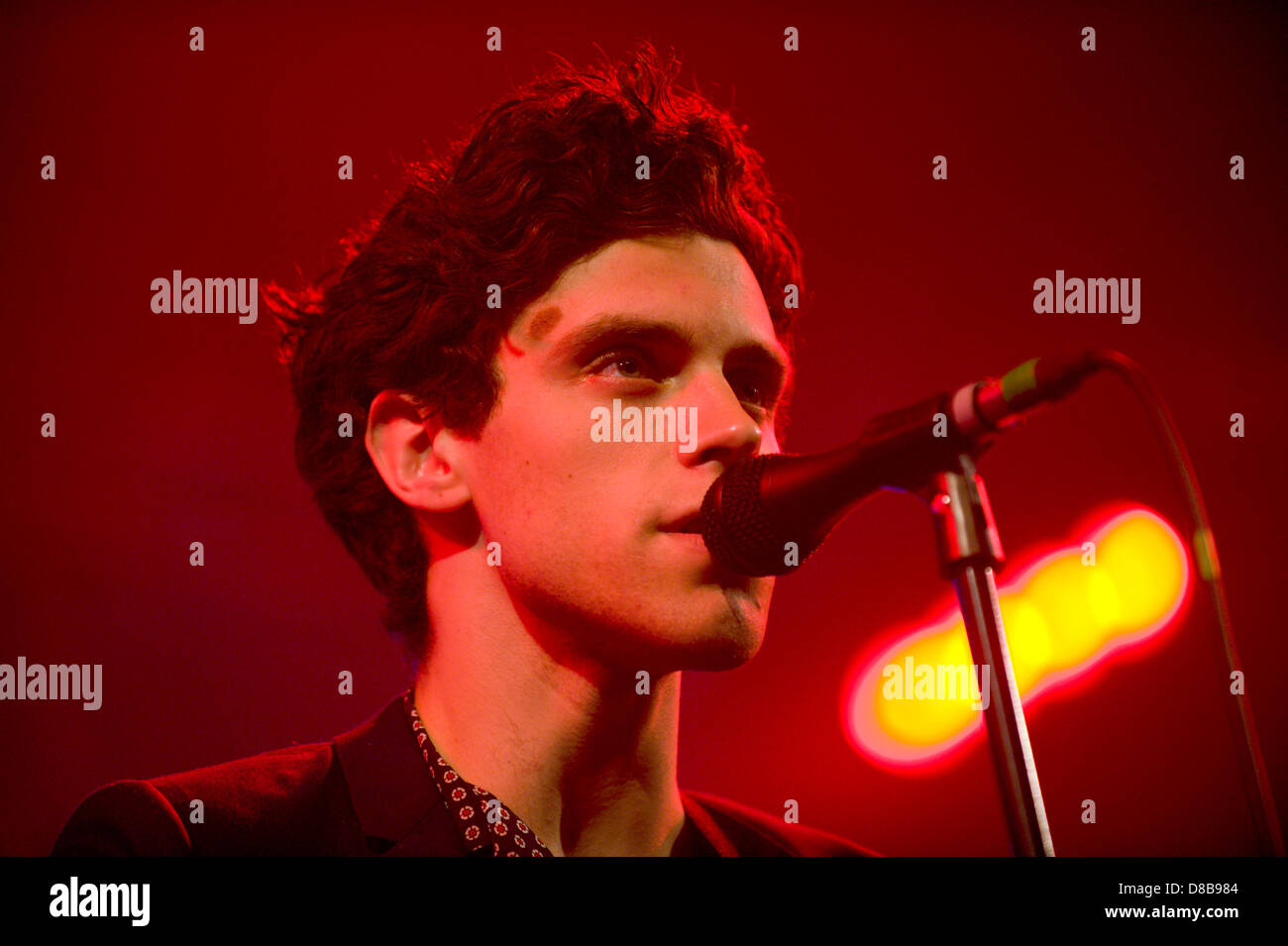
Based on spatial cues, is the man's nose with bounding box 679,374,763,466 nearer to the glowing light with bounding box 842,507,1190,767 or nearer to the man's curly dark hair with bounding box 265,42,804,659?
the man's curly dark hair with bounding box 265,42,804,659

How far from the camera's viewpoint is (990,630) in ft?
3.97

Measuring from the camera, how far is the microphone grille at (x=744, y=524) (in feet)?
4.63

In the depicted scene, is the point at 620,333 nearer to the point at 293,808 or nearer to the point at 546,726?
the point at 546,726

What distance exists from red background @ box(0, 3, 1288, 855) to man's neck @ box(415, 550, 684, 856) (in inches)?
13.0

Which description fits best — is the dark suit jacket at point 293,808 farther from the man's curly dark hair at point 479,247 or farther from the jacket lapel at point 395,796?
the man's curly dark hair at point 479,247

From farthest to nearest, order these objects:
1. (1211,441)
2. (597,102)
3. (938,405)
→ 1. (1211,441)
2. (597,102)
3. (938,405)

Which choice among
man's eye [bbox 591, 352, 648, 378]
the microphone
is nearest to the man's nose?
man's eye [bbox 591, 352, 648, 378]

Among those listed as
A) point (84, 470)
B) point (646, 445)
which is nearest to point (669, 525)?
point (646, 445)

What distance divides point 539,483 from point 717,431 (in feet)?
1.01

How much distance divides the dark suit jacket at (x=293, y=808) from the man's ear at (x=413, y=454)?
0.38 m
